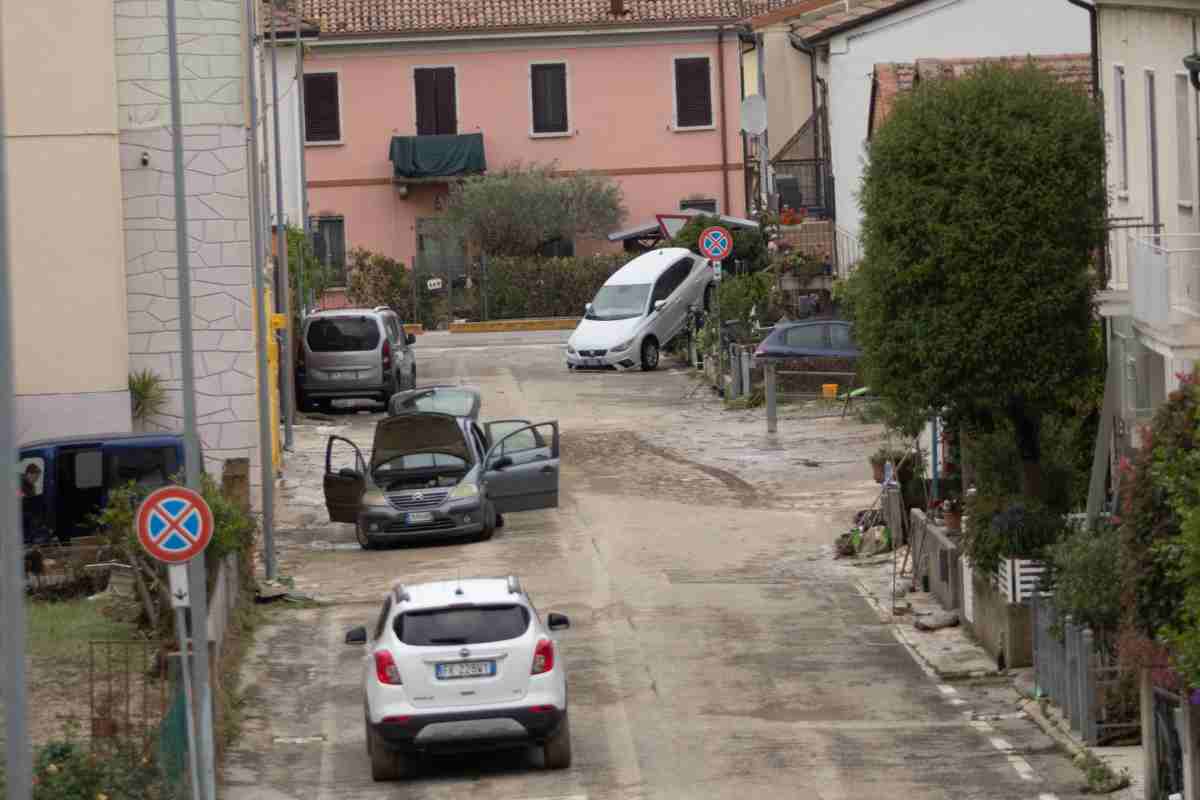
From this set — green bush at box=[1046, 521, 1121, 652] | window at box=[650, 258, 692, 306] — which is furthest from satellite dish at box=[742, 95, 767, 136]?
green bush at box=[1046, 521, 1121, 652]

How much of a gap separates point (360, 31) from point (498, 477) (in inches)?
1259

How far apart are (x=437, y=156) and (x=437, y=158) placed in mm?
59

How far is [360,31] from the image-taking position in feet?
190

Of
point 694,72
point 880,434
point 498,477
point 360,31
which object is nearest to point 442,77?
point 360,31

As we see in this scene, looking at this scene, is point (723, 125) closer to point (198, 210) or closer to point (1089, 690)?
point (198, 210)

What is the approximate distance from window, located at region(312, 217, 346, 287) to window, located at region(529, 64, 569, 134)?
19.4 ft

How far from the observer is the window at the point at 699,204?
59.5 m

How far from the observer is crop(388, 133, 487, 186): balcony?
192 ft

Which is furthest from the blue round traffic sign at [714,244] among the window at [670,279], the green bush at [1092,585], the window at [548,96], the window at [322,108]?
the window at [322,108]

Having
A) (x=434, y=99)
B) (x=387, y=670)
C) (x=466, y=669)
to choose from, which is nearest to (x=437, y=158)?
(x=434, y=99)

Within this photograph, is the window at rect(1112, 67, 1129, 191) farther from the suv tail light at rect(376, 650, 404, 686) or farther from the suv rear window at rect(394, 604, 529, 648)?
the suv tail light at rect(376, 650, 404, 686)

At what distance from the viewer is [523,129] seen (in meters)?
59.2

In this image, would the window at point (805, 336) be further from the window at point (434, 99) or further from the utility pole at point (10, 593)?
the utility pole at point (10, 593)

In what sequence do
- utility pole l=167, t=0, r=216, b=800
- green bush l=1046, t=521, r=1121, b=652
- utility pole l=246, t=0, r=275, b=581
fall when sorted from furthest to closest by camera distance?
utility pole l=246, t=0, r=275, b=581, green bush l=1046, t=521, r=1121, b=652, utility pole l=167, t=0, r=216, b=800
